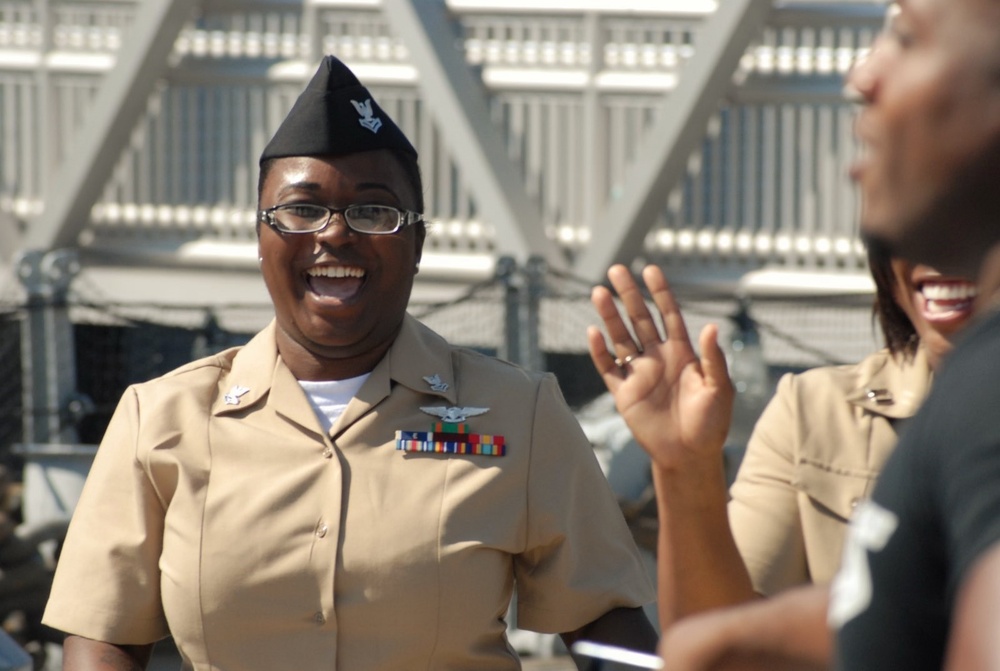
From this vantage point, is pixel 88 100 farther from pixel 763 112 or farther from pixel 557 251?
pixel 763 112

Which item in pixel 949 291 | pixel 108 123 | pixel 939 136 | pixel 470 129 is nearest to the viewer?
pixel 939 136

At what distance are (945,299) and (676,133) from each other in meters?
6.11

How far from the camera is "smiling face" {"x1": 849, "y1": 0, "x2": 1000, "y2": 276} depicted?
53.0 inches

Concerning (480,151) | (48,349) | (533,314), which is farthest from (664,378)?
(480,151)

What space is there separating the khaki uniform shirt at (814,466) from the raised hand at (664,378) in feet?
2.69

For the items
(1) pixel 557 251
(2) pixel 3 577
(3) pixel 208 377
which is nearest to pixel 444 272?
(1) pixel 557 251

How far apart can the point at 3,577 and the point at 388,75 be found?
4145 mm

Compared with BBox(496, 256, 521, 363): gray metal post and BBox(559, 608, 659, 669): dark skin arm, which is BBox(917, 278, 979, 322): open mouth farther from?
BBox(496, 256, 521, 363): gray metal post

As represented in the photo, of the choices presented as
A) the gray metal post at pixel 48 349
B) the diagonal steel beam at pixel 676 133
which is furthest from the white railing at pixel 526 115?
the gray metal post at pixel 48 349

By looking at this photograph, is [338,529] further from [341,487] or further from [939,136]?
[939,136]

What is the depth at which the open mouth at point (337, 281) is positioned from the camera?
3.12m

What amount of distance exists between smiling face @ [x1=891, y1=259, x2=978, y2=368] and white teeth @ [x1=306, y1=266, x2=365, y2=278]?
3.37 ft

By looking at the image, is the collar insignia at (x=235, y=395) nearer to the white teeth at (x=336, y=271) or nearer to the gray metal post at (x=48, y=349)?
the white teeth at (x=336, y=271)

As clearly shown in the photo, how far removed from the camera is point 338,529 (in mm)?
2916
